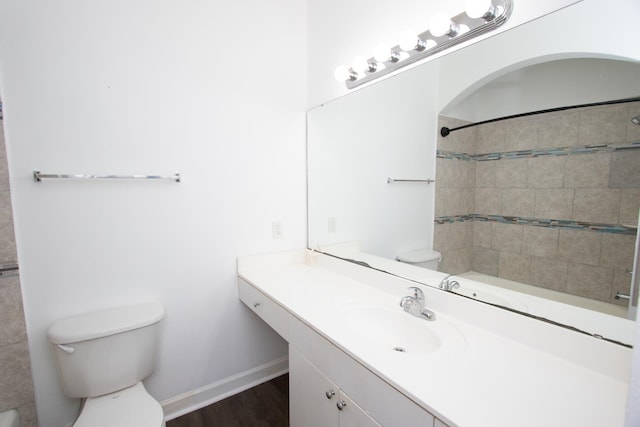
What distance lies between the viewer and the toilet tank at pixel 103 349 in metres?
1.29

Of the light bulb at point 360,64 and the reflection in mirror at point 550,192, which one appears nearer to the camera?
the reflection in mirror at point 550,192

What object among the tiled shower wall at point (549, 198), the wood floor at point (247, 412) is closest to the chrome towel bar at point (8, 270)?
the wood floor at point (247, 412)

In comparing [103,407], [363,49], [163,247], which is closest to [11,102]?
[163,247]

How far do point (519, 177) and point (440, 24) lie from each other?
64 centimetres

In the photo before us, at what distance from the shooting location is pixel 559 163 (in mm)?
946

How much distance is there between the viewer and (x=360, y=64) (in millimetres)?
1556

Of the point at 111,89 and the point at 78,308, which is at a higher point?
the point at 111,89

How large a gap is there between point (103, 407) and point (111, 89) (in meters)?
1.47

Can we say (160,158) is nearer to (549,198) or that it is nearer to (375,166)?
(375,166)

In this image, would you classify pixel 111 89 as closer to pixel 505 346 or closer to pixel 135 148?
pixel 135 148

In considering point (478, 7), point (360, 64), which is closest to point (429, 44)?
point (478, 7)

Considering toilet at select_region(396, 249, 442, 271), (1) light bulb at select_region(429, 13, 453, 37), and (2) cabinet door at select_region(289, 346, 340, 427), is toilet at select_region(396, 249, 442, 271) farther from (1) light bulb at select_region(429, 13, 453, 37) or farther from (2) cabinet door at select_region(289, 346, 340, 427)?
(1) light bulb at select_region(429, 13, 453, 37)

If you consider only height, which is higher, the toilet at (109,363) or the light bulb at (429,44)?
the light bulb at (429,44)

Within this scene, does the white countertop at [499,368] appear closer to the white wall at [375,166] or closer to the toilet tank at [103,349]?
the white wall at [375,166]
